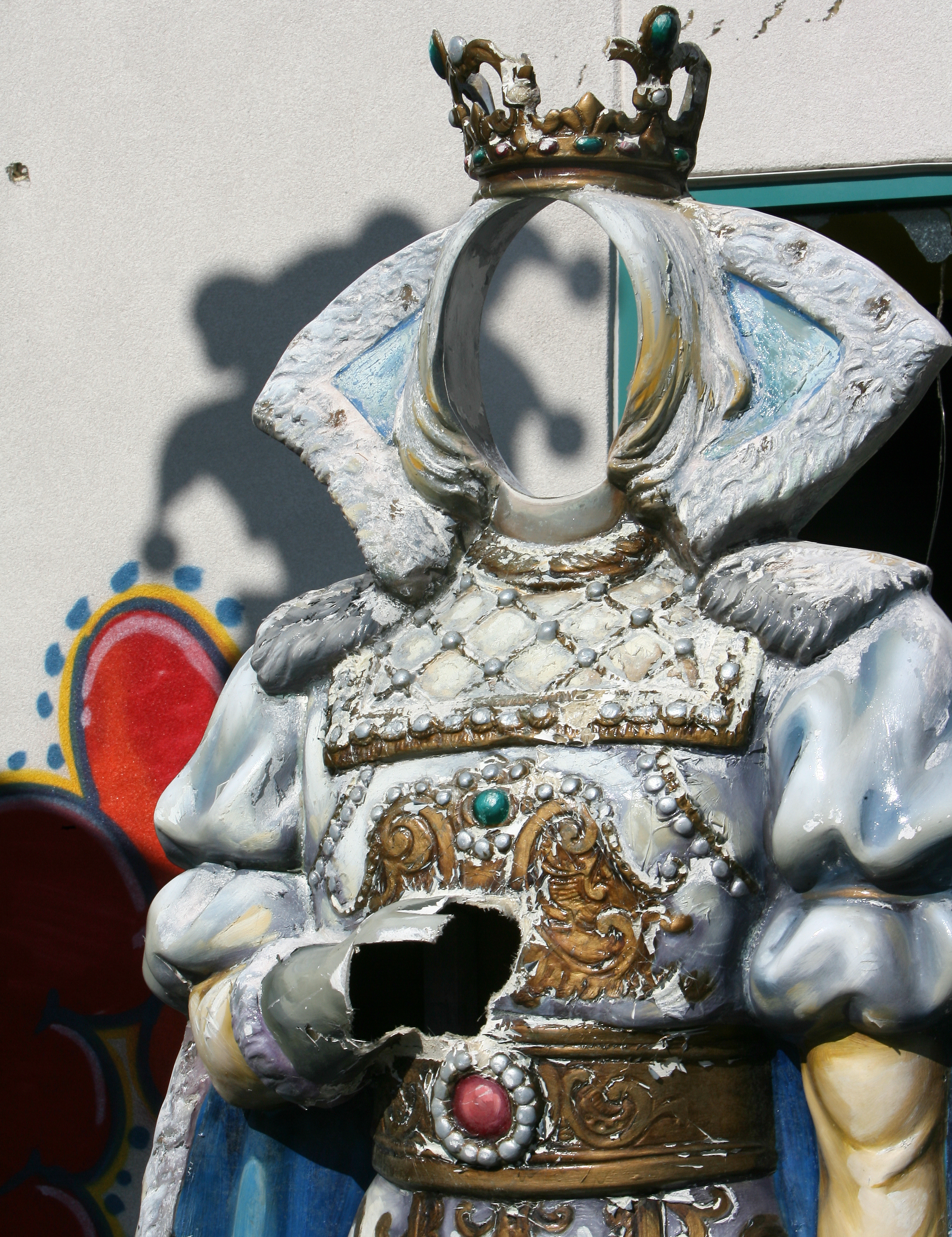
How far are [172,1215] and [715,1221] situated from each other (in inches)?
23.4

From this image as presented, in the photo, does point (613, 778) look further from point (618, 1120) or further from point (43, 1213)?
point (43, 1213)

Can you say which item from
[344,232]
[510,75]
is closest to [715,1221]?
[510,75]

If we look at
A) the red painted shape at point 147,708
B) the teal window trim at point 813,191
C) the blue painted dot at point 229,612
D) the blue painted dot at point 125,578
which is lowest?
the red painted shape at point 147,708

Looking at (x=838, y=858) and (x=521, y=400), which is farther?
(x=521, y=400)

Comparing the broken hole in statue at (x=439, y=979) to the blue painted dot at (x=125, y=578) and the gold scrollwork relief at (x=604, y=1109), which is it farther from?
the blue painted dot at (x=125, y=578)

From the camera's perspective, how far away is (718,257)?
59.5 inches

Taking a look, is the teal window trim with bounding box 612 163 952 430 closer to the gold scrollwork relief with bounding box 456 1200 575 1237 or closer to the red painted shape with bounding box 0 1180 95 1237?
the gold scrollwork relief with bounding box 456 1200 575 1237

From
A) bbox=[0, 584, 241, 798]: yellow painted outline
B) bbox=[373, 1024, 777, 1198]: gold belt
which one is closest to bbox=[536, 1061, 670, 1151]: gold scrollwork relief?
bbox=[373, 1024, 777, 1198]: gold belt

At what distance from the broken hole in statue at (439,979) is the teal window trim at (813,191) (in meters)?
1.05

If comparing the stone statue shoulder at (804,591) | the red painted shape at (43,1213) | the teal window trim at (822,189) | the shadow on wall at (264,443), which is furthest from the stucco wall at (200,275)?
the stone statue shoulder at (804,591)

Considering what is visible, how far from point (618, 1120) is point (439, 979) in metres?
0.21

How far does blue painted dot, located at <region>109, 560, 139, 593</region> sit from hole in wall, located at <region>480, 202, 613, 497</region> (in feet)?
2.08

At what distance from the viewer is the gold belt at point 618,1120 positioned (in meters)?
1.34

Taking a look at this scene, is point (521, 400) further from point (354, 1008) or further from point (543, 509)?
point (354, 1008)
